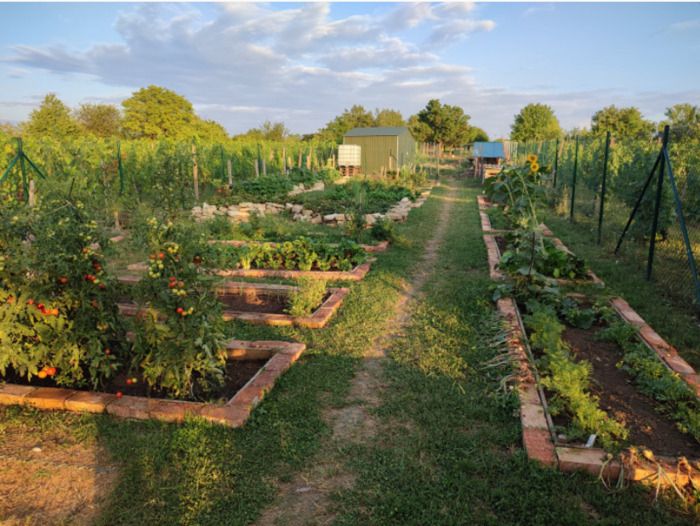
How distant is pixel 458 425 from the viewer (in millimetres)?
3086

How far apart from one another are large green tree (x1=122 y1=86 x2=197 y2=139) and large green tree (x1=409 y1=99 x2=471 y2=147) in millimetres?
24487

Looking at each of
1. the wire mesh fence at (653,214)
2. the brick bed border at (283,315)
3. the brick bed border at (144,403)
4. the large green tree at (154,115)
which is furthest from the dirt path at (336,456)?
the large green tree at (154,115)

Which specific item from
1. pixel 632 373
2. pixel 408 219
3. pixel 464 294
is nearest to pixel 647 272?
pixel 464 294

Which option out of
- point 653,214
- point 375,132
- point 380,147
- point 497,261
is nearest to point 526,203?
point 497,261

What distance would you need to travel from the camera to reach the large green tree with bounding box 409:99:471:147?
43656mm

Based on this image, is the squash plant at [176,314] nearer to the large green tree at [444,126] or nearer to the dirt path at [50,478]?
the dirt path at [50,478]

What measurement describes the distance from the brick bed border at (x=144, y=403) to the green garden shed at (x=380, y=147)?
22025 mm

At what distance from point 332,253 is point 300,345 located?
3.23 meters

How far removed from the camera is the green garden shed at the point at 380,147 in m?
25.0

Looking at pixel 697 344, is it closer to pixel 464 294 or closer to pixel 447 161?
pixel 464 294

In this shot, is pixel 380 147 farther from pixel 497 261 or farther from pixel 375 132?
pixel 497 261

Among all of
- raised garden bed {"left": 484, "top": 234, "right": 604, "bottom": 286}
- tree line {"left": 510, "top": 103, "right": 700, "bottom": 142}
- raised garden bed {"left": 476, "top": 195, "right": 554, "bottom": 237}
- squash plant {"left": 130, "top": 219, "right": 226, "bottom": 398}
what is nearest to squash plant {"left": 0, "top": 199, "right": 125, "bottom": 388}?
squash plant {"left": 130, "top": 219, "right": 226, "bottom": 398}

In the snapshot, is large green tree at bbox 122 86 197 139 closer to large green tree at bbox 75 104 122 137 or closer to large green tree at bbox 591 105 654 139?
large green tree at bbox 75 104 122 137

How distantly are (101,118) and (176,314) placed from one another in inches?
2146
